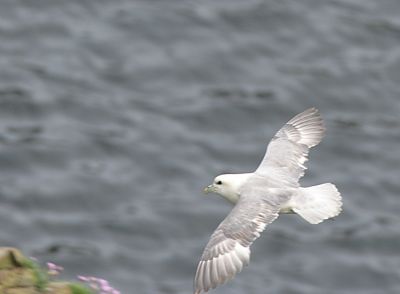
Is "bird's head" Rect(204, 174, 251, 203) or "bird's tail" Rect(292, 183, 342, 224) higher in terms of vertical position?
"bird's head" Rect(204, 174, 251, 203)

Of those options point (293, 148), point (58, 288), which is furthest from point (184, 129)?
point (58, 288)

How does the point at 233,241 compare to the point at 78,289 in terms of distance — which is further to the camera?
the point at 233,241

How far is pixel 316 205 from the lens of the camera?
8375 millimetres

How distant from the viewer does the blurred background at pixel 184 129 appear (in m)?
12.7

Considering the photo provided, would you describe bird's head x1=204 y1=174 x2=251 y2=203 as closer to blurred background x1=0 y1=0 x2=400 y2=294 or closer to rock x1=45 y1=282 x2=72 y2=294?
rock x1=45 y1=282 x2=72 y2=294

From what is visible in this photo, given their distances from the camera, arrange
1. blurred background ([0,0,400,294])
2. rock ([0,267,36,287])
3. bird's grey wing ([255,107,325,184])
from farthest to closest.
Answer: blurred background ([0,0,400,294]) < bird's grey wing ([255,107,325,184]) < rock ([0,267,36,287])

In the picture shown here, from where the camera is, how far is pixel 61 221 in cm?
1282

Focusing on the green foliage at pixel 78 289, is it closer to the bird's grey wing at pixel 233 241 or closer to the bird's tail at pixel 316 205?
the bird's grey wing at pixel 233 241

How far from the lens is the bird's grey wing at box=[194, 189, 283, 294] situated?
755 centimetres

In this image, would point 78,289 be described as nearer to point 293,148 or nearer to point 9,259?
point 9,259

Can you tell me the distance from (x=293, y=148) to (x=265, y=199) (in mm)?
1249

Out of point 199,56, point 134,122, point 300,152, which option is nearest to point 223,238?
point 300,152

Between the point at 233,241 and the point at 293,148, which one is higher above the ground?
the point at 293,148

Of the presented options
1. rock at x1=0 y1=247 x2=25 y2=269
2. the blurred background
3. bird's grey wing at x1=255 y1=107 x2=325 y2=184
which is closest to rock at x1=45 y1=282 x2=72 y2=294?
rock at x1=0 y1=247 x2=25 y2=269
